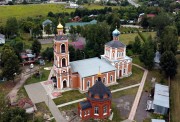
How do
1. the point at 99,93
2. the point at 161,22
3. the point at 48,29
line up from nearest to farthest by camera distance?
the point at 99,93, the point at 161,22, the point at 48,29

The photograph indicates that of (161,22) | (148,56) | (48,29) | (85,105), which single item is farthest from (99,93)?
(161,22)

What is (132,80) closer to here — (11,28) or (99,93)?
(99,93)

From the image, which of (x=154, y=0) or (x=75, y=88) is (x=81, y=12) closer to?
(x=154, y=0)

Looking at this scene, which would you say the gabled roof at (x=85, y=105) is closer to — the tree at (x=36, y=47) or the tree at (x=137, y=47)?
the tree at (x=36, y=47)

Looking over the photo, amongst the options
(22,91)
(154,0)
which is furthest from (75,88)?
(154,0)

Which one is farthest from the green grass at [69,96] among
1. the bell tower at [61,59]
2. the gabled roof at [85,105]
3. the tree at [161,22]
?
the tree at [161,22]

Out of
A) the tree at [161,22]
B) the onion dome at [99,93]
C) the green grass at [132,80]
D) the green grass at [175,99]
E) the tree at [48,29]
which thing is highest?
the tree at [161,22]
